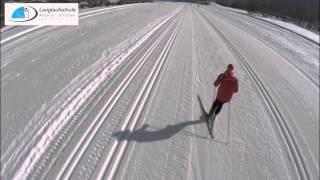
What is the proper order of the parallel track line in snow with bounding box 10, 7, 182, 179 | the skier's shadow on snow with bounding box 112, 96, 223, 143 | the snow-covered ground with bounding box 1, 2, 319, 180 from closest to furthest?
the parallel track line in snow with bounding box 10, 7, 182, 179, the snow-covered ground with bounding box 1, 2, 319, 180, the skier's shadow on snow with bounding box 112, 96, 223, 143

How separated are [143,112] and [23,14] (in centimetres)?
1113

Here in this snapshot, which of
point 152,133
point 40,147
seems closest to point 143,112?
point 152,133

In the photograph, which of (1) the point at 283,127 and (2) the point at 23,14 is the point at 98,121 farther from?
(2) the point at 23,14

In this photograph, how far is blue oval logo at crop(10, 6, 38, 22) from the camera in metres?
16.7

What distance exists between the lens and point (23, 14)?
17.1 m

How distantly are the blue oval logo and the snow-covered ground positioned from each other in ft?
6.62

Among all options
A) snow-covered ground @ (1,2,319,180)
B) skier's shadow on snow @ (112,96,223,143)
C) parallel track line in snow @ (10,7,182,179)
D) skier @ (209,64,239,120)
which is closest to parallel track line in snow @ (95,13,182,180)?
snow-covered ground @ (1,2,319,180)

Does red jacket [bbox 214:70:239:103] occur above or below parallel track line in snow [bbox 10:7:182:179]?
above

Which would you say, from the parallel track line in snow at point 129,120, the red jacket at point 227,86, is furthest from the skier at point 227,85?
the parallel track line in snow at point 129,120

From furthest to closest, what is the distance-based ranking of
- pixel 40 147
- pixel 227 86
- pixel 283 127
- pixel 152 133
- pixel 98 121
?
pixel 283 127 < pixel 227 86 < pixel 98 121 < pixel 152 133 < pixel 40 147

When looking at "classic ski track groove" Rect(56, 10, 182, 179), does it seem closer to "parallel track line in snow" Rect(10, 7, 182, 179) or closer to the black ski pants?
"parallel track line in snow" Rect(10, 7, 182, 179)

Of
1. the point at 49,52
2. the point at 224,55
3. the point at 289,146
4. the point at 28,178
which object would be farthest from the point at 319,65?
the point at 28,178

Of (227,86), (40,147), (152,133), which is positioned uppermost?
(227,86)

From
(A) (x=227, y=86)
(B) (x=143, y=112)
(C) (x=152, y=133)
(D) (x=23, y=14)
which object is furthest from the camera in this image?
(D) (x=23, y=14)
